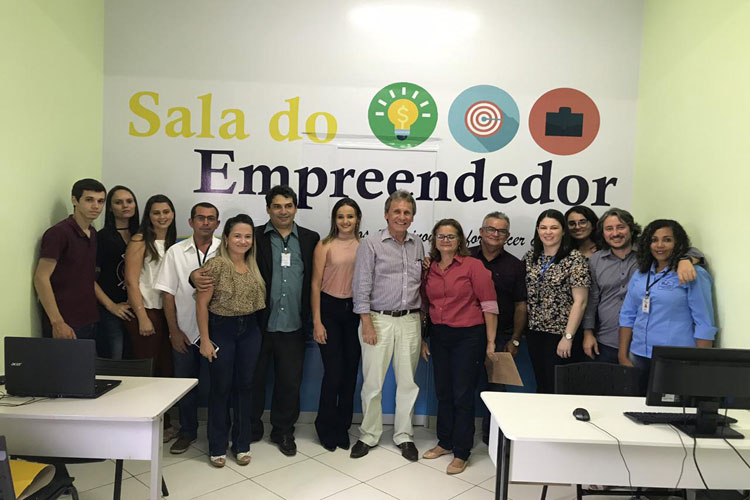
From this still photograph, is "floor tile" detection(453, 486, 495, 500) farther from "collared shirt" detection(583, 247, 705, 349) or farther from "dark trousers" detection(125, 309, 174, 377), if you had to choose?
"dark trousers" detection(125, 309, 174, 377)

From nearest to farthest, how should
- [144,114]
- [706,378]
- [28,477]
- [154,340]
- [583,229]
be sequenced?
[28,477], [706,378], [154,340], [583,229], [144,114]

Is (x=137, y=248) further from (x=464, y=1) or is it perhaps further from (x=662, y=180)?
(x=662, y=180)

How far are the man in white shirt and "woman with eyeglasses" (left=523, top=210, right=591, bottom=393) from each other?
2.21 m

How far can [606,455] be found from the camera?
7.66 ft

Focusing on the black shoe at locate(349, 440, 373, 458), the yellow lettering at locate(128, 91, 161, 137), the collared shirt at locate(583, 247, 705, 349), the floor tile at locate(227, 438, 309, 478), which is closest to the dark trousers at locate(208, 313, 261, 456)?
the floor tile at locate(227, 438, 309, 478)

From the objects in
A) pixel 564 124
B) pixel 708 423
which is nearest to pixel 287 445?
pixel 708 423

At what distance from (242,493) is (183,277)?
140 centimetres

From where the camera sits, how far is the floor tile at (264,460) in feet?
11.4

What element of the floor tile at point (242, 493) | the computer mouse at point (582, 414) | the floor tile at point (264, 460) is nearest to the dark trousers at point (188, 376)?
the floor tile at point (264, 460)

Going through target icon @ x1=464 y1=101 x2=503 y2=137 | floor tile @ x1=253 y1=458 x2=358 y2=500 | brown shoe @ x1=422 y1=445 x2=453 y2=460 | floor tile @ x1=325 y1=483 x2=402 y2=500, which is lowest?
floor tile @ x1=253 y1=458 x2=358 y2=500

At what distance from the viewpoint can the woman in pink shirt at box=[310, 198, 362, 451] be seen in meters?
3.79

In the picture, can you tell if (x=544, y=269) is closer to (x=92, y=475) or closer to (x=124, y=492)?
(x=124, y=492)

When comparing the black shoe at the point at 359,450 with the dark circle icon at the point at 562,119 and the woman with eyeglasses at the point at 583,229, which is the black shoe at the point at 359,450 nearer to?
the woman with eyeglasses at the point at 583,229

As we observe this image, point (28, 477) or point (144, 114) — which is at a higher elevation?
point (144, 114)
